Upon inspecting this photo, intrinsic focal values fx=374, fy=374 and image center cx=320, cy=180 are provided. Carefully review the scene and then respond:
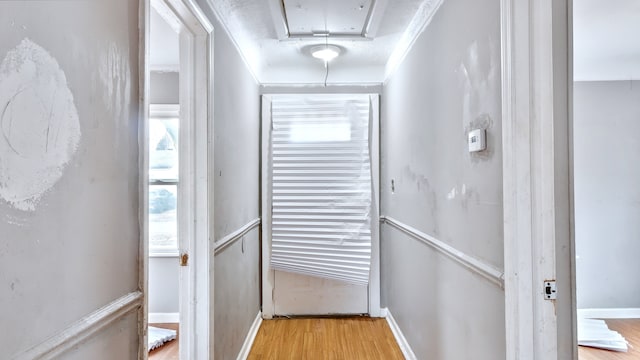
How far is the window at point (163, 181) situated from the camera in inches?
134

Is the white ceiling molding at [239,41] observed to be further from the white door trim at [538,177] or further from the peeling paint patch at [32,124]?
the white door trim at [538,177]

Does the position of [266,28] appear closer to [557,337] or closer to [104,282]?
[104,282]

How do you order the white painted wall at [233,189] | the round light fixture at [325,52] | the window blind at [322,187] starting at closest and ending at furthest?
the white painted wall at [233,189], the round light fixture at [325,52], the window blind at [322,187]

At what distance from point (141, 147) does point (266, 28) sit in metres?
1.67

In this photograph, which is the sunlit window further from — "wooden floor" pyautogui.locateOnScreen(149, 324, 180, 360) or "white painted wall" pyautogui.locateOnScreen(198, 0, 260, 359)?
"wooden floor" pyautogui.locateOnScreen(149, 324, 180, 360)

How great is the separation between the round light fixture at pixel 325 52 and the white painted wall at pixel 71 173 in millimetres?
1948

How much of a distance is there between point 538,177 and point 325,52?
216 centimetres

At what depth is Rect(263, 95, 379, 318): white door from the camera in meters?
3.34

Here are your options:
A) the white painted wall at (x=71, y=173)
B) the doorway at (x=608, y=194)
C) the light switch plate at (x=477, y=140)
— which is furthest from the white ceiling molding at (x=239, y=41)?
the doorway at (x=608, y=194)

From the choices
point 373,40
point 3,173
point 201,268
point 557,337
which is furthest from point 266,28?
point 557,337

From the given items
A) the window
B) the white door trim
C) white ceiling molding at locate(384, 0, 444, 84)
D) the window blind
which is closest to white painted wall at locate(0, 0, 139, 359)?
the white door trim

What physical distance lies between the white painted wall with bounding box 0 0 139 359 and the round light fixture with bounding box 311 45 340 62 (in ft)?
6.39

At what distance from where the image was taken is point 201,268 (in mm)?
1762

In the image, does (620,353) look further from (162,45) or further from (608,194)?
(162,45)
